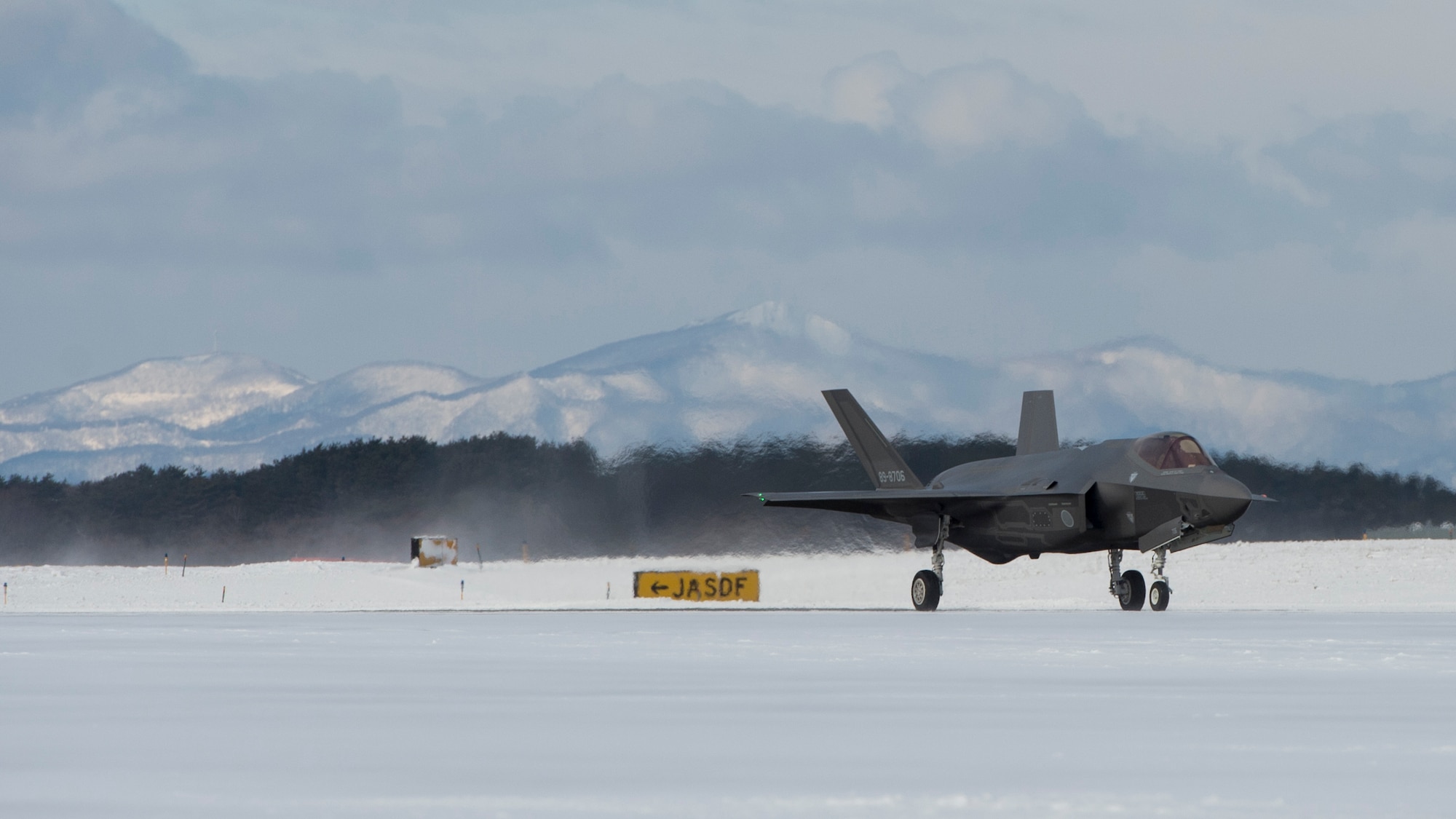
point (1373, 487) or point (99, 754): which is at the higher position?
point (1373, 487)

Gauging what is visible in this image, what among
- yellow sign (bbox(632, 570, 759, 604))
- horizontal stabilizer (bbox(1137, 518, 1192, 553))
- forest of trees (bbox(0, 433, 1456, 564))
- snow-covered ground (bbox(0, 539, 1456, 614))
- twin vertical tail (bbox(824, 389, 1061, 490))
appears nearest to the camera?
horizontal stabilizer (bbox(1137, 518, 1192, 553))

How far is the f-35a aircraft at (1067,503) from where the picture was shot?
2962 centimetres

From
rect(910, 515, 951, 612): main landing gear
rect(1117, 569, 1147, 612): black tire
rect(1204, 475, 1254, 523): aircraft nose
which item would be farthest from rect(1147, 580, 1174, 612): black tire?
rect(910, 515, 951, 612): main landing gear

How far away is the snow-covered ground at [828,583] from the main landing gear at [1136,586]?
2500 mm

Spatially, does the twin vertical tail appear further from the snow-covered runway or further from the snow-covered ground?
the snow-covered runway

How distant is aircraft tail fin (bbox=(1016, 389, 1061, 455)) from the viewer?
34594mm

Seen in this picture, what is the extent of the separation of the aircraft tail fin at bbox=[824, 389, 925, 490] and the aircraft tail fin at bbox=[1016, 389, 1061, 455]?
2556 mm

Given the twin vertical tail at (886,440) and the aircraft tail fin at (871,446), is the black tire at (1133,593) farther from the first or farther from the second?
the aircraft tail fin at (871,446)

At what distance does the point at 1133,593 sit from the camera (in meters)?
31.4

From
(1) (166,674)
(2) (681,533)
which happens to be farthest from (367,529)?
(1) (166,674)

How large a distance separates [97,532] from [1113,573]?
54.1 metres

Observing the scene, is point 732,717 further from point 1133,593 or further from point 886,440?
point 886,440

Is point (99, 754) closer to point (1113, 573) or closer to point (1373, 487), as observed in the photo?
point (1113, 573)

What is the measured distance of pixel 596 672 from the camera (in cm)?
1543
